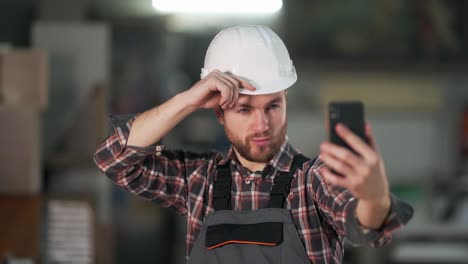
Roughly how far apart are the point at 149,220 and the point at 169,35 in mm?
1639

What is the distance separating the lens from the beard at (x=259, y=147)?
7.41ft

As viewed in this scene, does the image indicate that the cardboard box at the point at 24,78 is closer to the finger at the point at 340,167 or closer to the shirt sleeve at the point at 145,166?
the shirt sleeve at the point at 145,166

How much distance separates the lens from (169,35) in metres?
7.73

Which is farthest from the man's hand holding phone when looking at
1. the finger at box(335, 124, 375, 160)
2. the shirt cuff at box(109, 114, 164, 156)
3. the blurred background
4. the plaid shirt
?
the blurred background

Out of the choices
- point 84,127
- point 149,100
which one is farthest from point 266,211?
point 149,100

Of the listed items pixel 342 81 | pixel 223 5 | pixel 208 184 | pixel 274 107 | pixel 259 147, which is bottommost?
pixel 208 184

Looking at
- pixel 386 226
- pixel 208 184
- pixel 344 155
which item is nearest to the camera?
pixel 344 155

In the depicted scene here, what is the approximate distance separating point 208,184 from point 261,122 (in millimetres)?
292

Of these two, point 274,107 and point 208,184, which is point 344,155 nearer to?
point 274,107

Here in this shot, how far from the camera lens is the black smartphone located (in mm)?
1802

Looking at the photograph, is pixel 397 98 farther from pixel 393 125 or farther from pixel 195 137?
pixel 195 137

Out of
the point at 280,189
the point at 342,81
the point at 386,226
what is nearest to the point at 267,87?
the point at 280,189

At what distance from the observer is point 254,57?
2.32 m

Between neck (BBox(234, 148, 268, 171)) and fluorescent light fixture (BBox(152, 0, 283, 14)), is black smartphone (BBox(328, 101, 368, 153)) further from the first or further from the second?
fluorescent light fixture (BBox(152, 0, 283, 14))
